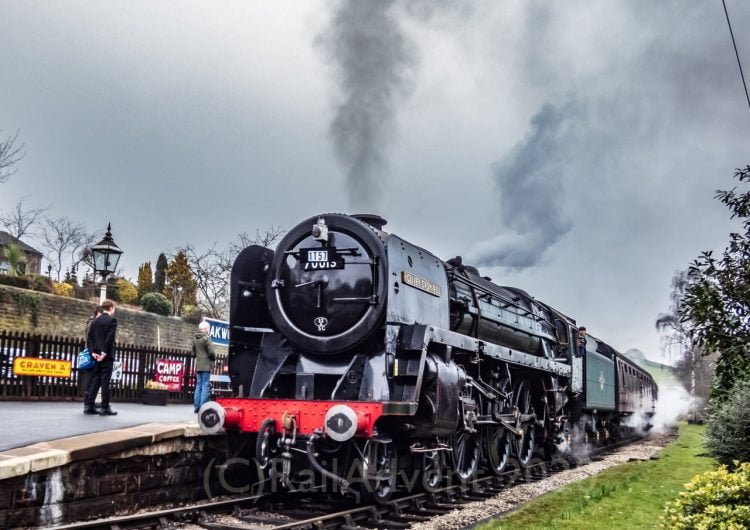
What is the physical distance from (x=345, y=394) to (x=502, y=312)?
4.14 metres

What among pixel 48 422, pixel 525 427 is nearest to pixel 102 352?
pixel 48 422

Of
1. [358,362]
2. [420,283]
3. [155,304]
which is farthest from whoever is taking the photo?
[155,304]

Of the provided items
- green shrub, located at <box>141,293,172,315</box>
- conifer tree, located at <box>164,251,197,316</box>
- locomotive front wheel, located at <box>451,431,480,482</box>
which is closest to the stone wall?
green shrub, located at <box>141,293,172,315</box>

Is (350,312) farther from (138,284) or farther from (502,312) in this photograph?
(138,284)

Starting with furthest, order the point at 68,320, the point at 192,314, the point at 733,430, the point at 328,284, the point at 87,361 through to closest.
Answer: the point at 192,314 < the point at 68,320 < the point at 87,361 < the point at 733,430 < the point at 328,284

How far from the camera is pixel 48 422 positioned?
27.3ft

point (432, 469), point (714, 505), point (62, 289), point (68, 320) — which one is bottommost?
point (432, 469)

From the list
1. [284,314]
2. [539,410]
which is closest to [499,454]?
[539,410]

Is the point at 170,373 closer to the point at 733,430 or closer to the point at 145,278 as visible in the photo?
the point at 733,430

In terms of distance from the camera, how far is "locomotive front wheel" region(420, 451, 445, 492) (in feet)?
26.0

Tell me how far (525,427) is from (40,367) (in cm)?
879

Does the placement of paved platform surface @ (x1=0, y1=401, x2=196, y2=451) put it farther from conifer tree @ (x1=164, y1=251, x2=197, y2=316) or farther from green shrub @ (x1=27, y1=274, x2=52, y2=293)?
conifer tree @ (x1=164, y1=251, x2=197, y2=316)

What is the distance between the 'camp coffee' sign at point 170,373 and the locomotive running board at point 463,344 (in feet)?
26.2

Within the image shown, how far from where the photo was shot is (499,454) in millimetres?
10852
